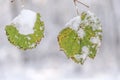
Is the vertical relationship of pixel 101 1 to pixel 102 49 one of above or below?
above

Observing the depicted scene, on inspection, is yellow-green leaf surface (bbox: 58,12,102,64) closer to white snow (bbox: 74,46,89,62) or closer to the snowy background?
white snow (bbox: 74,46,89,62)

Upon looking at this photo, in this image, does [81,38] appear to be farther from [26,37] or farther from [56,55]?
[56,55]

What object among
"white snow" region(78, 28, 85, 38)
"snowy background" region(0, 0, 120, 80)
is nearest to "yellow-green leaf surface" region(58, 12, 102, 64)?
"white snow" region(78, 28, 85, 38)

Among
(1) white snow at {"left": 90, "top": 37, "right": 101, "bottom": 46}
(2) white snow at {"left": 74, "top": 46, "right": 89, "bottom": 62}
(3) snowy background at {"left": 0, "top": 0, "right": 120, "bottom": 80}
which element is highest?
(3) snowy background at {"left": 0, "top": 0, "right": 120, "bottom": 80}

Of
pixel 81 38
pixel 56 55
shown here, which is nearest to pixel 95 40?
pixel 81 38

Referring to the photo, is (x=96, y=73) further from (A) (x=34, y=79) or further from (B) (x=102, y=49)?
(A) (x=34, y=79)

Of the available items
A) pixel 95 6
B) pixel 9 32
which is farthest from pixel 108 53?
pixel 9 32
